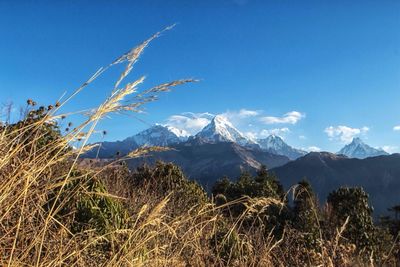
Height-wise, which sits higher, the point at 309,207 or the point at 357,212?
the point at 309,207

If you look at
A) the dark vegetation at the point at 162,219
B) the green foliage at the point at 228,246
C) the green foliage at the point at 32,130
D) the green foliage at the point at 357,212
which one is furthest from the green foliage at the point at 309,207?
the green foliage at the point at 357,212

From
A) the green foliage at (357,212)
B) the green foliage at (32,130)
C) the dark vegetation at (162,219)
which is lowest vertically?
the green foliage at (357,212)

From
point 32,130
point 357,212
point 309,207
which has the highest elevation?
point 32,130

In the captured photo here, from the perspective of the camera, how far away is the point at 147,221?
5.74 ft

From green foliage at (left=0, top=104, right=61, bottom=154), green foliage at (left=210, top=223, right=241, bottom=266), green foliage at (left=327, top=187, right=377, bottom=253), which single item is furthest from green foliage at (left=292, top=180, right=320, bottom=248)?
green foliage at (left=327, top=187, right=377, bottom=253)

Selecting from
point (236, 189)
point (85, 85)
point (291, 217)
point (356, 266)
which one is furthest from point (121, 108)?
point (236, 189)

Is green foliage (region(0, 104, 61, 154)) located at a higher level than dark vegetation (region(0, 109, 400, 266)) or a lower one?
higher

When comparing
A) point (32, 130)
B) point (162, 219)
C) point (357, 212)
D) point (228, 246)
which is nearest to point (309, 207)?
point (228, 246)

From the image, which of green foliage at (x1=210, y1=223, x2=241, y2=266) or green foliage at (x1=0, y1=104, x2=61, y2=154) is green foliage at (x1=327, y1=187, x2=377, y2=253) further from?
green foliage at (x1=0, y1=104, x2=61, y2=154)

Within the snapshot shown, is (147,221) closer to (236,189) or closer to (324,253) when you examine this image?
(324,253)

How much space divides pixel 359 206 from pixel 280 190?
13.0m

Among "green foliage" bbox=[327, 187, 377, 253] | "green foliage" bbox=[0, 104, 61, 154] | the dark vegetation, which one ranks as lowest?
"green foliage" bbox=[327, 187, 377, 253]

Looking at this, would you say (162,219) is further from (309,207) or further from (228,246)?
(228,246)

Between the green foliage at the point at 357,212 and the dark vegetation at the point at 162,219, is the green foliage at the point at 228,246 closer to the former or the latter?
the dark vegetation at the point at 162,219
